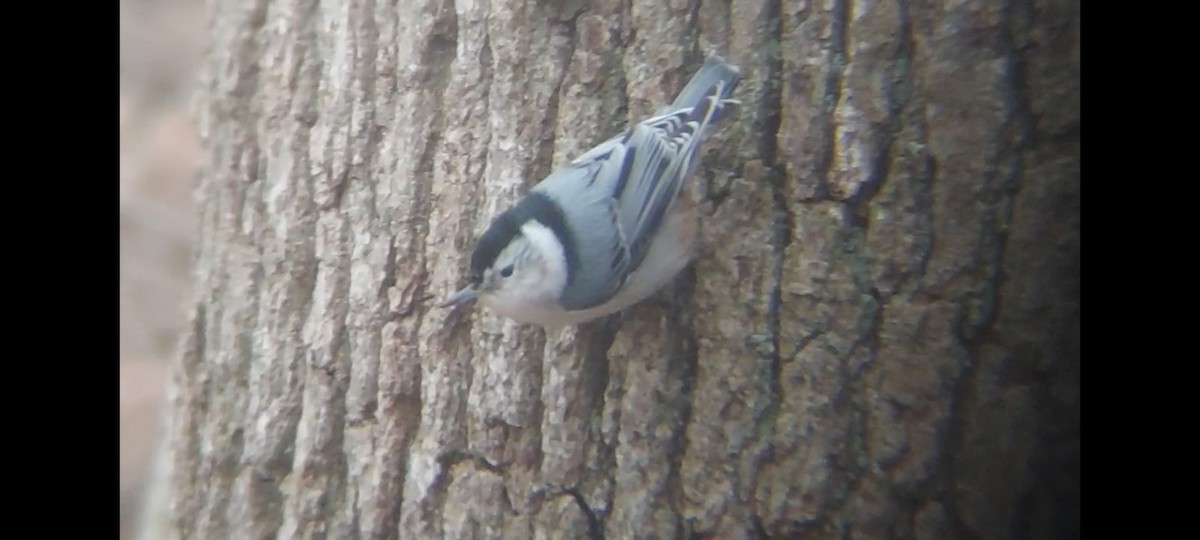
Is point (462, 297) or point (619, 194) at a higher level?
point (619, 194)

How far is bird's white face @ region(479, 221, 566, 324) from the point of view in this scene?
1.06 meters

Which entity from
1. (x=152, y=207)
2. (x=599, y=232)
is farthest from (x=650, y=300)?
(x=152, y=207)

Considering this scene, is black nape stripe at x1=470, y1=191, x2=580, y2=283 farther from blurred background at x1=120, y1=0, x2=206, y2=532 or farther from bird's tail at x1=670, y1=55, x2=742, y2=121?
blurred background at x1=120, y1=0, x2=206, y2=532

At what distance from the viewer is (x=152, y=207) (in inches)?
48.3

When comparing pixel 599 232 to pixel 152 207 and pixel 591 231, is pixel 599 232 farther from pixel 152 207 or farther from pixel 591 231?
pixel 152 207

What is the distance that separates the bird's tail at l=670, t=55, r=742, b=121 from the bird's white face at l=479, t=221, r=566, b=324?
21 centimetres

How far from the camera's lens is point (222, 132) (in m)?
1.23

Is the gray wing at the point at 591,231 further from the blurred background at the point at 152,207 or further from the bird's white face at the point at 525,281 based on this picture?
the blurred background at the point at 152,207

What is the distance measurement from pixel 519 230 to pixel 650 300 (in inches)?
6.3

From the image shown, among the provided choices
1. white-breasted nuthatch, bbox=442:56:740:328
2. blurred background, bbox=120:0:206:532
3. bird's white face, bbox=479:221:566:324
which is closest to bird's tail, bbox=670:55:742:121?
white-breasted nuthatch, bbox=442:56:740:328

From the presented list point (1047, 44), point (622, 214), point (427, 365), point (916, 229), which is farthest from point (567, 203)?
point (1047, 44)

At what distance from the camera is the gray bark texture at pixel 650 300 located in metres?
0.94

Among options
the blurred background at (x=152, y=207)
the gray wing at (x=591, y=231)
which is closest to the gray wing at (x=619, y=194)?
the gray wing at (x=591, y=231)
